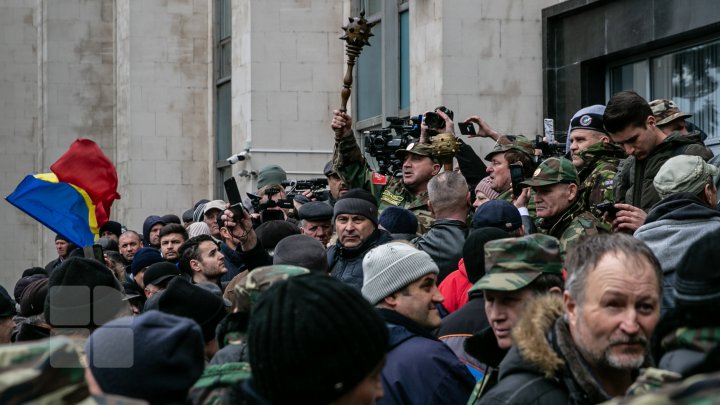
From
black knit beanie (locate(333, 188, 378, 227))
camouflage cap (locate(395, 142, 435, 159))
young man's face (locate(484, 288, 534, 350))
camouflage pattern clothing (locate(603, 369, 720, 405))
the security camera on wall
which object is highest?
the security camera on wall

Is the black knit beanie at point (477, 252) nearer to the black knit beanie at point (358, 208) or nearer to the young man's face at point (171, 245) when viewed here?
the black knit beanie at point (358, 208)

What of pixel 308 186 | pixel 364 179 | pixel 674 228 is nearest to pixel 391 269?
pixel 674 228

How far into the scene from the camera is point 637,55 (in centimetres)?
1420

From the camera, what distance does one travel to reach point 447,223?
8516mm

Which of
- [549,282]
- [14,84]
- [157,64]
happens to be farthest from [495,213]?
[14,84]

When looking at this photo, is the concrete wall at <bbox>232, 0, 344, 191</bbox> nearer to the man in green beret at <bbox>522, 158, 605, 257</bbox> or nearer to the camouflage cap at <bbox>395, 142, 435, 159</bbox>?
the camouflage cap at <bbox>395, 142, 435, 159</bbox>

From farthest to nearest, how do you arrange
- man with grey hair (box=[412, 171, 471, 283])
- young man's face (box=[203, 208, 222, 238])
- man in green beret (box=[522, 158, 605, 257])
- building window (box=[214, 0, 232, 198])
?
1. building window (box=[214, 0, 232, 198])
2. young man's face (box=[203, 208, 222, 238])
3. man with grey hair (box=[412, 171, 471, 283])
4. man in green beret (box=[522, 158, 605, 257])

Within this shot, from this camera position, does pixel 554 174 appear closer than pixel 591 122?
Yes

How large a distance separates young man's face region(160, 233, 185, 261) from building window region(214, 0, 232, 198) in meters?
13.8

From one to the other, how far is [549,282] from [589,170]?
3733mm

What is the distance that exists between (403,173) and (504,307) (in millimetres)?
5010

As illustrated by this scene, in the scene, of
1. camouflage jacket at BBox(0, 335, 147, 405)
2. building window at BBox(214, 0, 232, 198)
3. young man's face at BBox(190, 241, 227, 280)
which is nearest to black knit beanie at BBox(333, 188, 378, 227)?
young man's face at BBox(190, 241, 227, 280)

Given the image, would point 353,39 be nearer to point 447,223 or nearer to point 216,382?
point 447,223

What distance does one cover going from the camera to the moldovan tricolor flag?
10.2 metres
